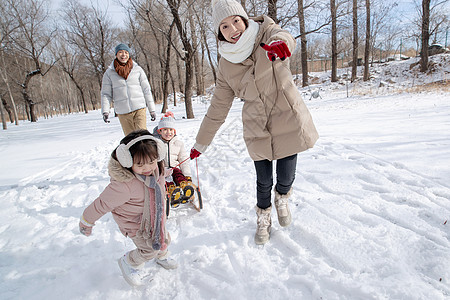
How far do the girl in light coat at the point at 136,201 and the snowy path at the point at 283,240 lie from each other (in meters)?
0.23

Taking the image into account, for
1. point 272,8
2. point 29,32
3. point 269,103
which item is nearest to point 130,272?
point 269,103

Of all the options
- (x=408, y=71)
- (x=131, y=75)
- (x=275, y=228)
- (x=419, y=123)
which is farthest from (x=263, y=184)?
(x=408, y=71)

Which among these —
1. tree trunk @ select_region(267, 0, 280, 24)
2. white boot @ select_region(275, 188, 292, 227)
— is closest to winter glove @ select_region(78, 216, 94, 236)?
white boot @ select_region(275, 188, 292, 227)

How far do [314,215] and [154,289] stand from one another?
148 cm

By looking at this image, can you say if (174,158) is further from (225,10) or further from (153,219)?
(225,10)

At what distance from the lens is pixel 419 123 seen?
4.42 m

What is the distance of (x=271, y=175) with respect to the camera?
6.00 feet

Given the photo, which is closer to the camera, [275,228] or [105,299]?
[105,299]

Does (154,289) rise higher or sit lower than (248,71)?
lower

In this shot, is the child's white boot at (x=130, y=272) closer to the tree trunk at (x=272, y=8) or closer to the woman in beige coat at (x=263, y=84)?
the woman in beige coat at (x=263, y=84)

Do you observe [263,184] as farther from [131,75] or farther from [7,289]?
[131,75]

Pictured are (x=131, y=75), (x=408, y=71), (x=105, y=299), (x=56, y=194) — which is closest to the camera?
(x=105, y=299)

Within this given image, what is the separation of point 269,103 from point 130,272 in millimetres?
1563

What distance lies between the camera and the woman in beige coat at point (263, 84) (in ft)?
4.97
